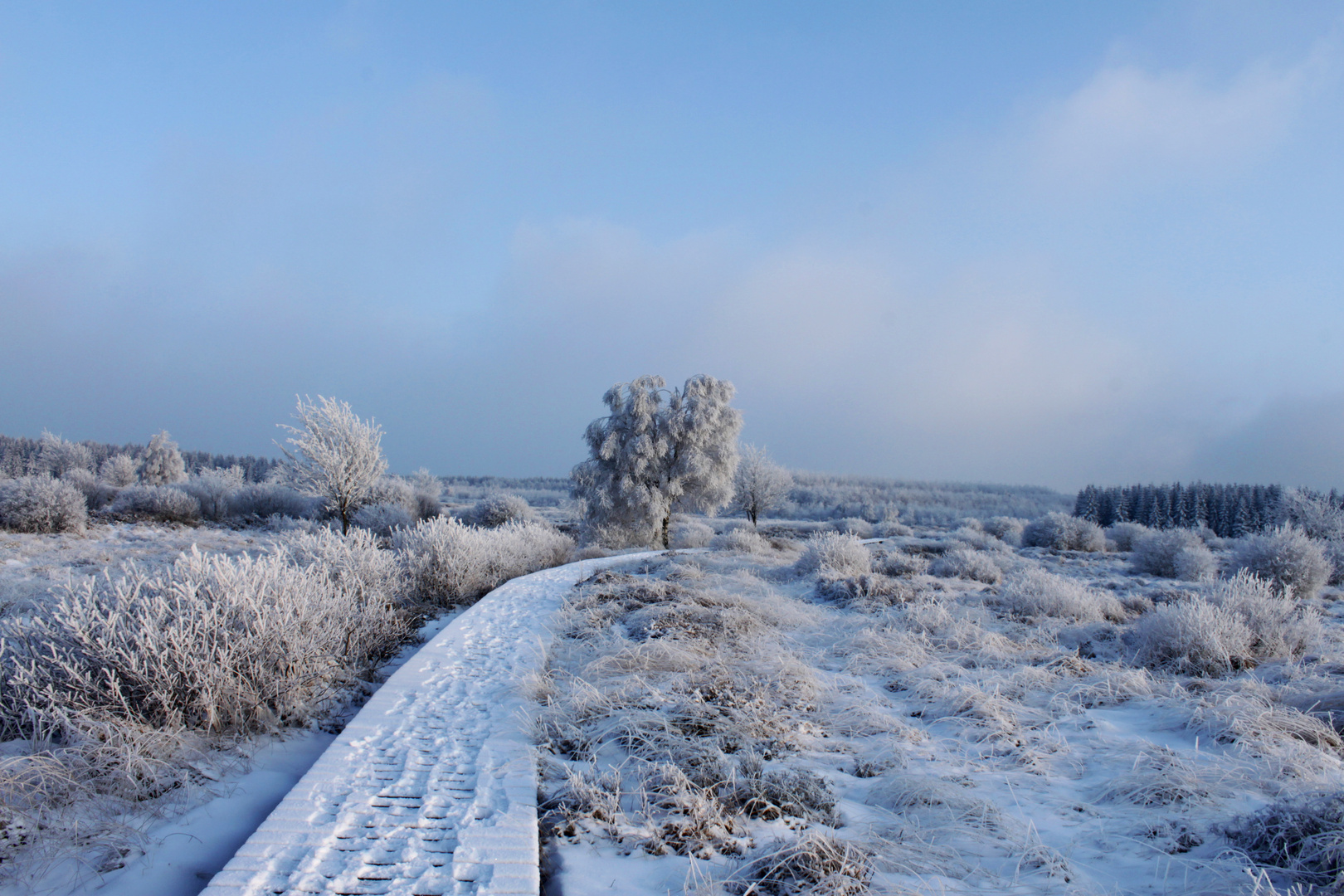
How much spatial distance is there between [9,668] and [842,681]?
6998mm

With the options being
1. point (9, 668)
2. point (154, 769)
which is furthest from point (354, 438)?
point (154, 769)

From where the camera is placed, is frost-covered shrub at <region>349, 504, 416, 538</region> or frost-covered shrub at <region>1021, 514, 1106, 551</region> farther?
frost-covered shrub at <region>1021, 514, 1106, 551</region>

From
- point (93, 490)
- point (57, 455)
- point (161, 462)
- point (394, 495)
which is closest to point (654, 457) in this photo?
point (394, 495)

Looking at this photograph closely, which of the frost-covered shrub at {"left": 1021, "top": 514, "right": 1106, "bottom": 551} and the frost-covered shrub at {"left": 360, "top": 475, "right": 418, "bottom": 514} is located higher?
the frost-covered shrub at {"left": 360, "top": 475, "right": 418, "bottom": 514}

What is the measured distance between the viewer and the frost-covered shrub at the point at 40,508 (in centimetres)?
1716

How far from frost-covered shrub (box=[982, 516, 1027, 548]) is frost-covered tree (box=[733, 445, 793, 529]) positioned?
13.2m

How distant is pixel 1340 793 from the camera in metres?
3.01

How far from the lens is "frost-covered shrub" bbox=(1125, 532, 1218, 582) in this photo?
17.4 m

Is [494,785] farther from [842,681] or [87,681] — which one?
[842,681]

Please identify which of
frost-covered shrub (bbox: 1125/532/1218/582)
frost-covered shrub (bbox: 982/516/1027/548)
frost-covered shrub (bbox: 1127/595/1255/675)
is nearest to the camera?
frost-covered shrub (bbox: 1127/595/1255/675)

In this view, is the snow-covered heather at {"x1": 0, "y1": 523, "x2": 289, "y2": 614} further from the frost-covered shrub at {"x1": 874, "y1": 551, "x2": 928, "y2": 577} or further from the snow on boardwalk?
the frost-covered shrub at {"x1": 874, "y1": 551, "x2": 928, "y2": 577}

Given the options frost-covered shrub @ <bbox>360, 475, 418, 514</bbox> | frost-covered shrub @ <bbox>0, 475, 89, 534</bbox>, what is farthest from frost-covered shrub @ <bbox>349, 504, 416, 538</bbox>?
frost-covered shrub @ <bbox>0, 475, 89, 534</bbox>

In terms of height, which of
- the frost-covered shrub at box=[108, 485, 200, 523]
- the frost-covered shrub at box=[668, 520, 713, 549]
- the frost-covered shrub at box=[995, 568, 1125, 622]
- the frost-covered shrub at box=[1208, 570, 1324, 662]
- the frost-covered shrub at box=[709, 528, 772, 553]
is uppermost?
the frost-covered shrub at box=[1208, 570, 1324, 662]

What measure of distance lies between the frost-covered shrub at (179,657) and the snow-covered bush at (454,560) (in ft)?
15.8
